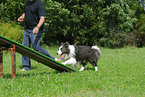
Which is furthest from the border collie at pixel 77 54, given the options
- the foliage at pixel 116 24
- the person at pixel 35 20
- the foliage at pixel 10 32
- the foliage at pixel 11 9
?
the foliage at pixel 116 24

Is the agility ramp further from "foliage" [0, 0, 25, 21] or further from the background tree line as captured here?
the background tree line

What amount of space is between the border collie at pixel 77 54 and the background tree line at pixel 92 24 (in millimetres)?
10796

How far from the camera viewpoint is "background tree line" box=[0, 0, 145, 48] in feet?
58.5

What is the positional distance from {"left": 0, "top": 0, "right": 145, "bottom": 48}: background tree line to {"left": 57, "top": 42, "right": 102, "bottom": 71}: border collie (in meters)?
10.8

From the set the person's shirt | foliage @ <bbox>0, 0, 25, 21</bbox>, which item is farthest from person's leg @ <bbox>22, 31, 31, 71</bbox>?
foliage @ <bbox>0, 0, 25, 21</bbox>

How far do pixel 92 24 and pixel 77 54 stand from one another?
13.3 metres

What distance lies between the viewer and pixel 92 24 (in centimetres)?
1919

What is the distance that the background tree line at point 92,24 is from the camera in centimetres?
1783

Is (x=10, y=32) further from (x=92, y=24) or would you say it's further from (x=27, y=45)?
(x=92, y=24)

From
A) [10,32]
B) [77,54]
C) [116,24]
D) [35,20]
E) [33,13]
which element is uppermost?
[33,13]

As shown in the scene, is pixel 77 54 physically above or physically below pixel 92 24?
above

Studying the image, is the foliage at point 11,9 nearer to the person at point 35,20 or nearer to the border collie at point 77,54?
the person at point 35,20

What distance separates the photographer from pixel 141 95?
3.72 metres

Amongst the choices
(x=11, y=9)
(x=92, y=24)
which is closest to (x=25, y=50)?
(x=11, y=9)
